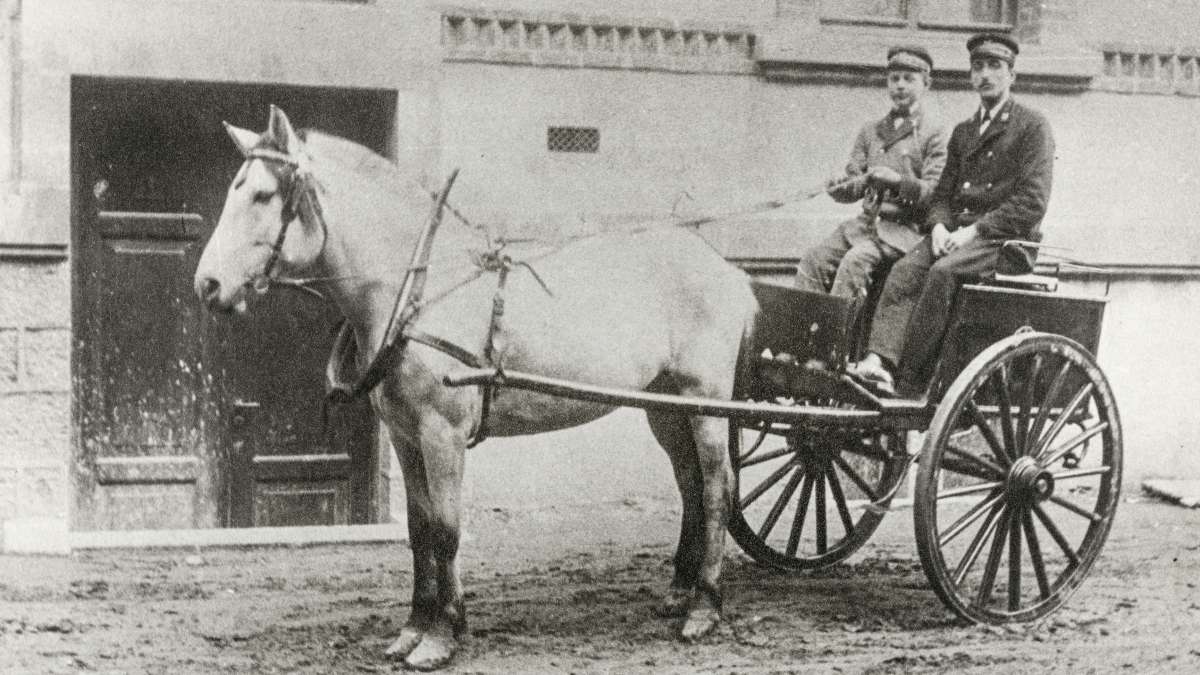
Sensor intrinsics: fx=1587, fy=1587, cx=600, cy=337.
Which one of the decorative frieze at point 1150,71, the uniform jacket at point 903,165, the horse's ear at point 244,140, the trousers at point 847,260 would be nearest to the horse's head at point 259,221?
the horse's ear at point 244,140

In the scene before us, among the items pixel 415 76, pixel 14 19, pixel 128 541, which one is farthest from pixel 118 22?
pixel 128 541

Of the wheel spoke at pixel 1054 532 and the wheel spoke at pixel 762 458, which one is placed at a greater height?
the wheel spoke at pixel 762 458

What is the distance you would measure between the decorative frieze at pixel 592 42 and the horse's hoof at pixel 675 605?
137 inches

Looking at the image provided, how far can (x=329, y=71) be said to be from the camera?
8.73m

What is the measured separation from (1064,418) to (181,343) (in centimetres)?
488

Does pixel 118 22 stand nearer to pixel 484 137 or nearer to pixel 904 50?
pixel 484 137

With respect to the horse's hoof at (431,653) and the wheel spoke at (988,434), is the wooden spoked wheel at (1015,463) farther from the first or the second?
the horse's hoof at (431,653)

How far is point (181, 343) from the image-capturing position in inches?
353

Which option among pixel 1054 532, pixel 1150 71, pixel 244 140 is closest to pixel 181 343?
pixel 244 140

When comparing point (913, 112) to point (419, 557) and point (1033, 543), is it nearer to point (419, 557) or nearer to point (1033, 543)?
point (1033, 543)

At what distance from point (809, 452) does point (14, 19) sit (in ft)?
15.2

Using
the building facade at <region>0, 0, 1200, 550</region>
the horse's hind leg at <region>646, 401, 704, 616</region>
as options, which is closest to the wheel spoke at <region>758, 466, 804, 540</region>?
the horse's hind leg at <region>646, 401, 704, 616</region>

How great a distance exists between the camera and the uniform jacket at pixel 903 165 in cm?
708

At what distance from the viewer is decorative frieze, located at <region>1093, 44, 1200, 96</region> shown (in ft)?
33.8
